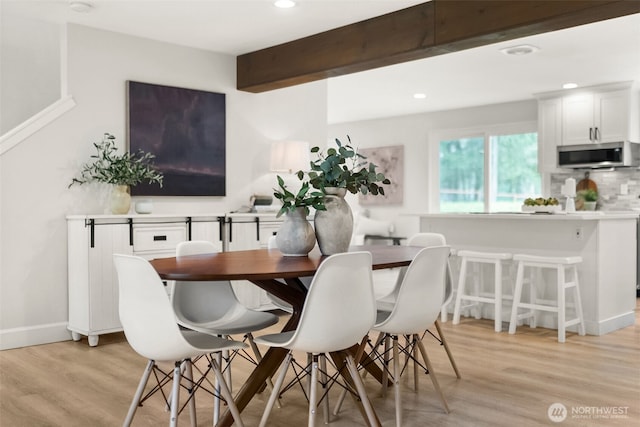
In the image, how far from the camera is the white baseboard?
4.45 meters

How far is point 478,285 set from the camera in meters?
5.42

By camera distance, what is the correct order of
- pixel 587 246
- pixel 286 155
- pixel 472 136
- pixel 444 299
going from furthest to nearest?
pixel 472 136 < pixel 286 155 < pixel 587 246 < pixel 444 299

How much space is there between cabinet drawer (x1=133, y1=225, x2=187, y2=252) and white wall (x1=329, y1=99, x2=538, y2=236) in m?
4.47

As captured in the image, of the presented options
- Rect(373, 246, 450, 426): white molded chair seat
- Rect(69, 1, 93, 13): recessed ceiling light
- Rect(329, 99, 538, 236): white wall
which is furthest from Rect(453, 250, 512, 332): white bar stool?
Rect(69, 1, 93, 13): recessed ceiling light

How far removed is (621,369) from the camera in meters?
3.80

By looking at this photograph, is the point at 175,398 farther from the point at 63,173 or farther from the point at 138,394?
the point at 63,173

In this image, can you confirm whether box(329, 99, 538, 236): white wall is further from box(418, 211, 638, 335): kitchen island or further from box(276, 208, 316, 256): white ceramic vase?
box(276, 208, 316, 256): white ceramic vase

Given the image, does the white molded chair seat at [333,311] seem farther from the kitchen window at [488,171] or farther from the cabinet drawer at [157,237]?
the kitchen window at [488,171]

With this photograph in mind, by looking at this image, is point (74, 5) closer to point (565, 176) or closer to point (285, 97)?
point (285, 97)

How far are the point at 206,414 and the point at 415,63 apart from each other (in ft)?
13.7

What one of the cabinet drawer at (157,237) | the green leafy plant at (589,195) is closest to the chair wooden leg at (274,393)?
the cabinet drawer at (157,237)

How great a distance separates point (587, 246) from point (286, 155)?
9.04ft

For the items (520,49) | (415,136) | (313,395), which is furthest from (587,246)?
(415,136)

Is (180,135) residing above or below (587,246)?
above
